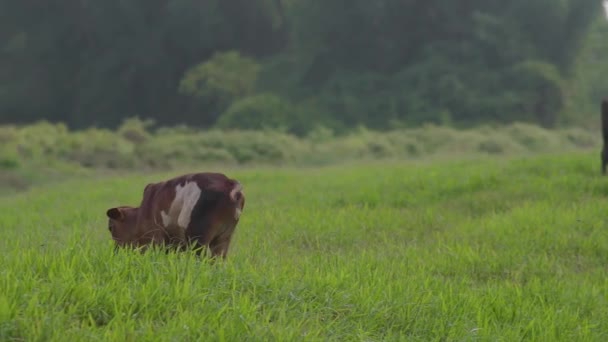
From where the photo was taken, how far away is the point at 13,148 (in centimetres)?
1705

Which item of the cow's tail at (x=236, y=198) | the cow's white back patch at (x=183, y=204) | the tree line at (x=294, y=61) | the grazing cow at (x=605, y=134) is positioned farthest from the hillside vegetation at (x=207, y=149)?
the cow's tail at (x=236, y=198)

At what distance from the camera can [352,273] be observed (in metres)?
4.21

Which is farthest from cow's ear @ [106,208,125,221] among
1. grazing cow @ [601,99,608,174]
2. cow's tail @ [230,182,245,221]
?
grazing cow @ [601,99,608,174]

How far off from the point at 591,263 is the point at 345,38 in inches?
1160

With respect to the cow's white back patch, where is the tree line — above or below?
above

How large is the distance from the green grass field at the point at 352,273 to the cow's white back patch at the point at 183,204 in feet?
0.80

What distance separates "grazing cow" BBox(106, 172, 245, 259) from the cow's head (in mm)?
22

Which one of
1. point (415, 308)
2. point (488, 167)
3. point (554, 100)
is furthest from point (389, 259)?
point (554, 100)

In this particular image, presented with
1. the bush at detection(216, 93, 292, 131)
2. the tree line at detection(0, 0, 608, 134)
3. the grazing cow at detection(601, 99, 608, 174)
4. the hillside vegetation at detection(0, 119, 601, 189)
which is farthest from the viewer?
the tree line at detection(0, 0, 608, 134)

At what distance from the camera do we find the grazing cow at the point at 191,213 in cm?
380

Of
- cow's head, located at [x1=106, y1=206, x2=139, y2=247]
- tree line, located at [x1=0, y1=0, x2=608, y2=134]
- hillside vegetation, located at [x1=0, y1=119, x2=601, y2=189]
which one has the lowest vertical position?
hillside vegetation, located at [x1=0, y1=119, x2=601, y2=189]

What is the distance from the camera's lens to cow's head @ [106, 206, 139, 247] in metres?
4.12

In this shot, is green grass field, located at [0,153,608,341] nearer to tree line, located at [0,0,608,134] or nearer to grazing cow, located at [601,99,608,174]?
grazing cow, located at [601,99,608,174]

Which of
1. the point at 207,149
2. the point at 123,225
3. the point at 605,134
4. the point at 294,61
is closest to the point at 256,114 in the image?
the point at 294,61
